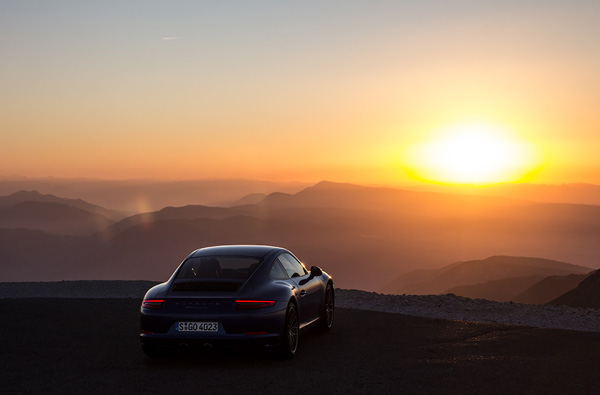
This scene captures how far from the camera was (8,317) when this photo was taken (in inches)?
514

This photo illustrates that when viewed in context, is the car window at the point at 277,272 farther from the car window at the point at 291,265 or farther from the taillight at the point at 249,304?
the taillight at the point at 249,304

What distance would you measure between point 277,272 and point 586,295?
39.1 m

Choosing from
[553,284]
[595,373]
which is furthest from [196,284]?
[553,284]

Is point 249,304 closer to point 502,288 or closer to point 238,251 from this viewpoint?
point 238,251

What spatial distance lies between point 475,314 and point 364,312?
8.02 feet

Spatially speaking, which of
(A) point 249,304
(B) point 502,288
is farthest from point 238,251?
(B) point 502,288

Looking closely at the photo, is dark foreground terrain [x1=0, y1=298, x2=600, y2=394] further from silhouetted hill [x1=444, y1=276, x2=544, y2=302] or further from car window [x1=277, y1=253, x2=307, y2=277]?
silhouetted hill [x1=444, y1=276, x2=544, y2=302]

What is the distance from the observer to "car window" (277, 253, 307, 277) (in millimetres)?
9773

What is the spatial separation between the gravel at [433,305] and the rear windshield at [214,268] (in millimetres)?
5755

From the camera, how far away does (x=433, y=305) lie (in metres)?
15.3

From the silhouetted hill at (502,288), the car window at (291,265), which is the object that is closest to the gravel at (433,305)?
the car window at (291,265)

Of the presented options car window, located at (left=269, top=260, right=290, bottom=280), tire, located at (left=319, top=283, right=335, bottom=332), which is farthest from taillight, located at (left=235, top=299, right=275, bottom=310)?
tire, located at (left=319, top=283, right=335, bottom=332)

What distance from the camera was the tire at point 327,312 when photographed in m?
10.9

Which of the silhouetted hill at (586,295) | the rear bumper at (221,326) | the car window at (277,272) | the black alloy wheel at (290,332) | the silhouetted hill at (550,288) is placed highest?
the car window at (277,272)
